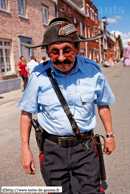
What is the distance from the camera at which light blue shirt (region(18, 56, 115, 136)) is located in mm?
1720

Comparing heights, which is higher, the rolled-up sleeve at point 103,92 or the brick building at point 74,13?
the brick building at point 74,13

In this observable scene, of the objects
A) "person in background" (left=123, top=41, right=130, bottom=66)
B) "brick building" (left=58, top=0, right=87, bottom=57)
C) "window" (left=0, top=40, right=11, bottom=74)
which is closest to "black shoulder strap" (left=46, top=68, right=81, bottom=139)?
"person in background" (left=123, top=41, right=130, bottom=66)

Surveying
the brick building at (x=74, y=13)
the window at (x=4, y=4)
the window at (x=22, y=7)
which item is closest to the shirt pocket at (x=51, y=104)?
the window at (x=4, y=4)

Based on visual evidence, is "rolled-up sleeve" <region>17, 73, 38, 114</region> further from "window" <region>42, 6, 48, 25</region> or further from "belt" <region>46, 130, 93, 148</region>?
"window" <region>42, 6, 48, 25</region>

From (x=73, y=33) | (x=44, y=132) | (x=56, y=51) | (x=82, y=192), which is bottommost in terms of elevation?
(x=82, y=192)

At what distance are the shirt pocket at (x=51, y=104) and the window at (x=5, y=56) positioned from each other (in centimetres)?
1018

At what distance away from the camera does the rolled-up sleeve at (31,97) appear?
1763 millimetres

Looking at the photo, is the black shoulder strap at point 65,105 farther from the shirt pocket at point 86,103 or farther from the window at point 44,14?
the window at point 44,14

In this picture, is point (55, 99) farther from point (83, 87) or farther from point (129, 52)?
point (129, 52)

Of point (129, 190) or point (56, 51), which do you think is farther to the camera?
point (129, 190)

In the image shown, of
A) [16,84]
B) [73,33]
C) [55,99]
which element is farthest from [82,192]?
[16,84]

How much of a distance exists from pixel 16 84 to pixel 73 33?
1063 cm

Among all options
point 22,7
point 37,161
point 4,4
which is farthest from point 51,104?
point 22,7

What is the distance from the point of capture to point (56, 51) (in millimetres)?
1683
